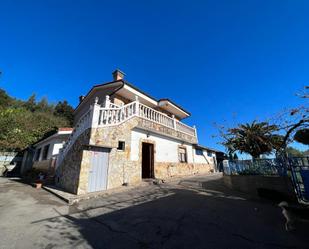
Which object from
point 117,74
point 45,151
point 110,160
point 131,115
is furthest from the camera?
point 45,151

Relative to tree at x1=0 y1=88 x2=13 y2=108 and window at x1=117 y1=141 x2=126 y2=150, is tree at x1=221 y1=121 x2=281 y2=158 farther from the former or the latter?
tree at x1=0 y1=88 x2=13 y2=108

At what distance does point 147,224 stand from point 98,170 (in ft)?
13.4

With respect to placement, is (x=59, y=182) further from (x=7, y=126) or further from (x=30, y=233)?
(x=7, y=126)

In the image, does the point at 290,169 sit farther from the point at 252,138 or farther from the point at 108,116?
the point at 108,116

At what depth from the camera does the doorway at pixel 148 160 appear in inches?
401

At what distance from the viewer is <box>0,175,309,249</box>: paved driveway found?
9.73 ft

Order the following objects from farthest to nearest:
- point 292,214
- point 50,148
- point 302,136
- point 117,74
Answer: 1. point 117,74
2. point 50,148
3. point 302,136
4. point 292,214

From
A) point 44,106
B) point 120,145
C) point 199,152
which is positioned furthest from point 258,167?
point 44,106

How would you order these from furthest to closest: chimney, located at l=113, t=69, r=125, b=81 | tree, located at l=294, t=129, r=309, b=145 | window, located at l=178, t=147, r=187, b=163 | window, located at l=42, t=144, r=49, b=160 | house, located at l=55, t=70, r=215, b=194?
window, located at l=42, t=144, r=49, b=160 → chimney, located at l=113, t=69, r=125, b=81 → window, located at l=178, t=147, r=187, b=163 → house, located at l=55, t=70, r=215, b=194 → tree, located at l=294, t=129, r=309, b=145

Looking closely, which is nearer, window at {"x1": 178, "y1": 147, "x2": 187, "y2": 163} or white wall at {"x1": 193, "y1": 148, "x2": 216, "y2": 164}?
window at {"x1": 178, "y1": 147, "x2": 187, "y2": 163}

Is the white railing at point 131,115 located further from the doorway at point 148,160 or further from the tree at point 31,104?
the tree at point 31,104

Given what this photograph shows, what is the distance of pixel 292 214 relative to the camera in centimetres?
359

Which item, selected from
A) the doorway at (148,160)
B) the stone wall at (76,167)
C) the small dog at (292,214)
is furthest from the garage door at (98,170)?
the small dog at (292,214)

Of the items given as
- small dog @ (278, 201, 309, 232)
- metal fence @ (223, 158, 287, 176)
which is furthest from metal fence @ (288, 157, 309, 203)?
small dog @ (278, 201, 309, 232)
